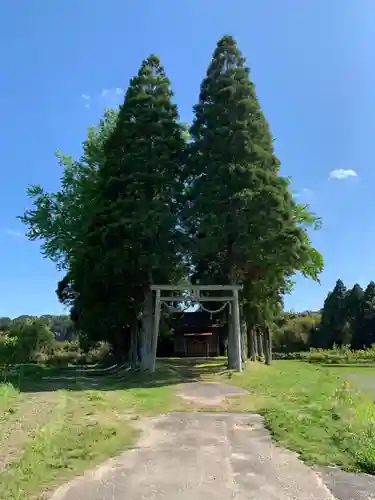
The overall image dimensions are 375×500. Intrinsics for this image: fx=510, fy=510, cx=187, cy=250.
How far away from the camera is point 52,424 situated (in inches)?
348

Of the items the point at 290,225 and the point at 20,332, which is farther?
the point at 20,332

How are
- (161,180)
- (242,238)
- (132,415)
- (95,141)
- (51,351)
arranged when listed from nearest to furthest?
(132,415) < (242,238) < (161,180) < (95,141) < (51,351)

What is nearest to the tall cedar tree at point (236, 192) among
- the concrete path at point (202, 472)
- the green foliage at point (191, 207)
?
the green foliage at point (191, 207)

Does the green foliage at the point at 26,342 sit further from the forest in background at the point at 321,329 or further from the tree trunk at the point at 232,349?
the tree trunk at the point at 232,349

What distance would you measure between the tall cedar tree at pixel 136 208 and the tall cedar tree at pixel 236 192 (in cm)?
105

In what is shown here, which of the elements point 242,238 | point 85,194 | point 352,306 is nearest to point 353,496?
point 242,238

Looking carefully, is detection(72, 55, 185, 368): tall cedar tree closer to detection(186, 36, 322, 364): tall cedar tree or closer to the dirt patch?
detection(186, 36, 322, 364): tall cedar tree

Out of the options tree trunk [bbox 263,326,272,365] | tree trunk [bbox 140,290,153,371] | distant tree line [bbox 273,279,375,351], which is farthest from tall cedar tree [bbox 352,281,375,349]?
tree trunk [bbox 140,290,153,371]

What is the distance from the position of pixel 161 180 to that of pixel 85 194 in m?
6.49

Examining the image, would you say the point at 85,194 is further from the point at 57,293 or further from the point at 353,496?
the point at 353,496

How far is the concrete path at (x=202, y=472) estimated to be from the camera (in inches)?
210

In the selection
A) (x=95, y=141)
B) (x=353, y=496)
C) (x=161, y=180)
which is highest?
(x=95, y=141)

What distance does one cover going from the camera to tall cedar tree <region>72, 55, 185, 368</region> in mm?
20312

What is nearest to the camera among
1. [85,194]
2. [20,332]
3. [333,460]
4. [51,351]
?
[333,460]
